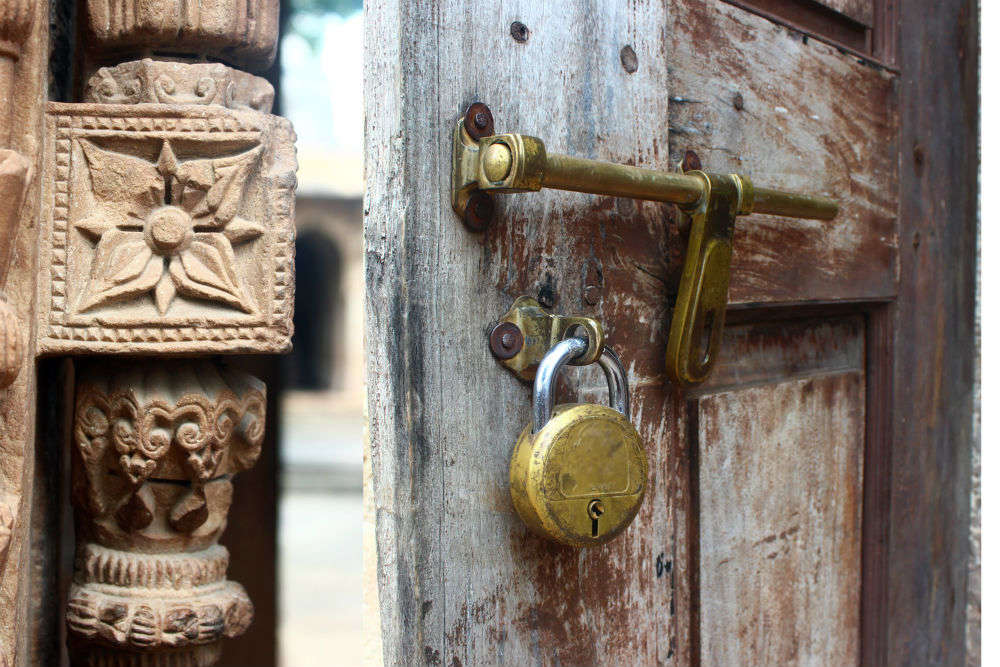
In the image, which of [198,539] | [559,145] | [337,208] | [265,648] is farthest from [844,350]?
[337,208]

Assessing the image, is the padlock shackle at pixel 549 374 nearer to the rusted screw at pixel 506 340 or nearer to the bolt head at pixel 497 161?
the rusted screw at pixel 506 340

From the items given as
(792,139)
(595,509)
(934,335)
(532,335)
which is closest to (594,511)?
(595,509)

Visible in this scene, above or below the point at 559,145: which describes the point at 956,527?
below

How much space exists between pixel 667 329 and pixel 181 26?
1.63 feet

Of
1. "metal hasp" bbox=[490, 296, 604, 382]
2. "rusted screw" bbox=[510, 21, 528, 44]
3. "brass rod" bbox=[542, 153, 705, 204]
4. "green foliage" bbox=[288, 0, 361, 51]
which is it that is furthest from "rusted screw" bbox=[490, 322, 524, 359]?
"green foliage" bbox=[288, 0, 361, 51]

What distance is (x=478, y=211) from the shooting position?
0.68 metres

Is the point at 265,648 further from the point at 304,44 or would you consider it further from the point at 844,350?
the point at 304,44

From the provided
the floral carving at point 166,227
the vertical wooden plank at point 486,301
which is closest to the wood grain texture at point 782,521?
the vertical wooden plank at point 486,301

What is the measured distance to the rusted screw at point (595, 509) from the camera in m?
A: 0.68

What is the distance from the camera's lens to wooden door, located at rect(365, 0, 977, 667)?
2.15 ft

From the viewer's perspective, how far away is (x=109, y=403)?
2.89 feet

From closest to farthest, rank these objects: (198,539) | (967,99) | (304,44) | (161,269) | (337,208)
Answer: (161,269)
(198,539)
(967,99)
(304,44)
(337,208)

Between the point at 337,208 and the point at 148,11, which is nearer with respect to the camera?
the point at 148,11

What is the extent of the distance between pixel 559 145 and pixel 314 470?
8.39m
